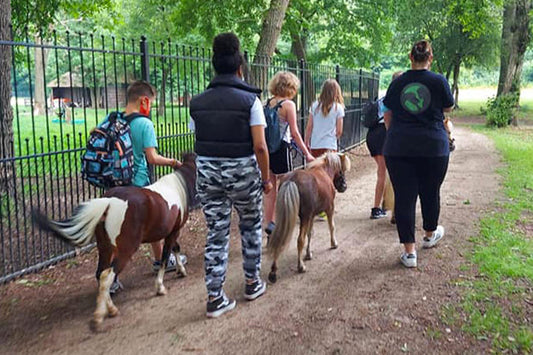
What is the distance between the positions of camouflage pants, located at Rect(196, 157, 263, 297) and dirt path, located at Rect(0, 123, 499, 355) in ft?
1.57

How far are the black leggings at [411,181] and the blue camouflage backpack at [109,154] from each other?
8.92ft

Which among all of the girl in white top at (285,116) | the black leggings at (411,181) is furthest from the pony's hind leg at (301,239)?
the black leggings at (411,181)

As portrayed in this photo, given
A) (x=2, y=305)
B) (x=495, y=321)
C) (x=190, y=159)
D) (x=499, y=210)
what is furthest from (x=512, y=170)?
(x=2, y=305)

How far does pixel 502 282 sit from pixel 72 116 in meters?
4.73

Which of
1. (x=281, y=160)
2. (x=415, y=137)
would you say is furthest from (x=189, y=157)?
(x=415, y=137)

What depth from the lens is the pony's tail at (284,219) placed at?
15.1 feet

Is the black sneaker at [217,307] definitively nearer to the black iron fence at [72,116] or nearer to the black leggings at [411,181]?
the black iron fence at [72,116]

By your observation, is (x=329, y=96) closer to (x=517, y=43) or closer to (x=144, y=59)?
(x=144, y=59)

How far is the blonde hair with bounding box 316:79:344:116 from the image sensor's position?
6625mm

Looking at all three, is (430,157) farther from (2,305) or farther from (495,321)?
(2,305)

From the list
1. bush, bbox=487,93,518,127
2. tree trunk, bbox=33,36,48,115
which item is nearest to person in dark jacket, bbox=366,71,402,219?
tree trunk, bbox=33,36,48,115

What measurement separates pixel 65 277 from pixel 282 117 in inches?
119

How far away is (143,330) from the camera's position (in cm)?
393

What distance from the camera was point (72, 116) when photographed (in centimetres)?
518
